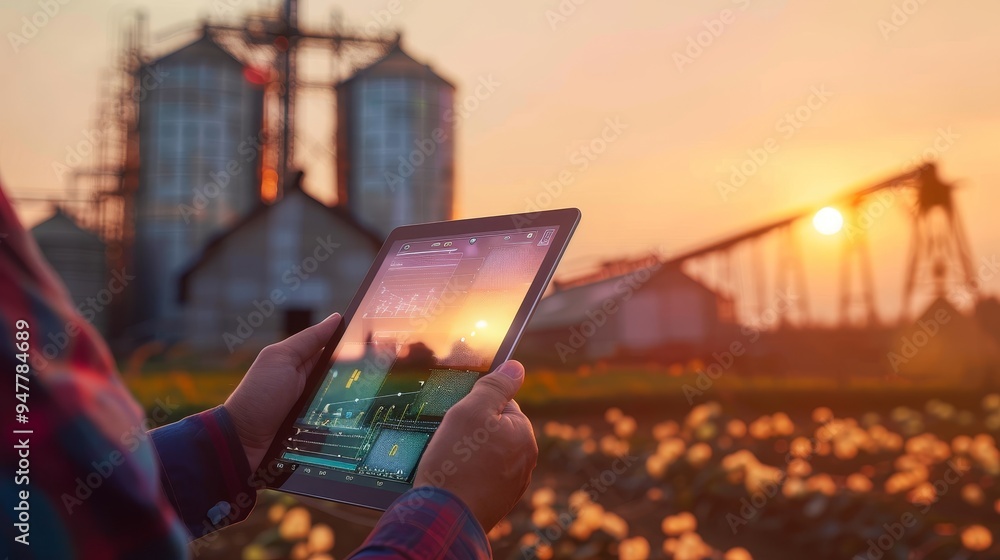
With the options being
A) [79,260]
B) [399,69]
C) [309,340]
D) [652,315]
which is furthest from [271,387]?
[79,260]

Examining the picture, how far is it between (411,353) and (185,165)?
12852 millimetres

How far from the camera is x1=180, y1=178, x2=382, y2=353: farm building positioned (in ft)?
37.9

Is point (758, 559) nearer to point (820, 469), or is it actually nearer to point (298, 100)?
point (820, 469)

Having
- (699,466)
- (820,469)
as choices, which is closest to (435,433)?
(699,466)

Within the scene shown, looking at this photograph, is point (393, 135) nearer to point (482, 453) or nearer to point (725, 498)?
point (725, 498)

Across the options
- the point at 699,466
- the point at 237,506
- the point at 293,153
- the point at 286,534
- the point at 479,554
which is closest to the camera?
the point at 479,554

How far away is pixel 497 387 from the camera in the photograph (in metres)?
1.08

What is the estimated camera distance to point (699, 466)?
3.77 metres

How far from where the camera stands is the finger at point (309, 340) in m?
1.49

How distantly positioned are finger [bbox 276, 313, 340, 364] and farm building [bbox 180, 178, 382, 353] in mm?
10164

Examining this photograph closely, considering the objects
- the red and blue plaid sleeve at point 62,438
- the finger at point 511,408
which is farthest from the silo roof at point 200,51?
the red and blue plaid sleeve at point 62,438

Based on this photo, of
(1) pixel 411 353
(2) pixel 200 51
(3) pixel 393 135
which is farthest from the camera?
(2) pixel 200 51

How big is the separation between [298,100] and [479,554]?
13993mm

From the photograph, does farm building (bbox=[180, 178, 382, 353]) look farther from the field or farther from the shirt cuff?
the shirt cuff
